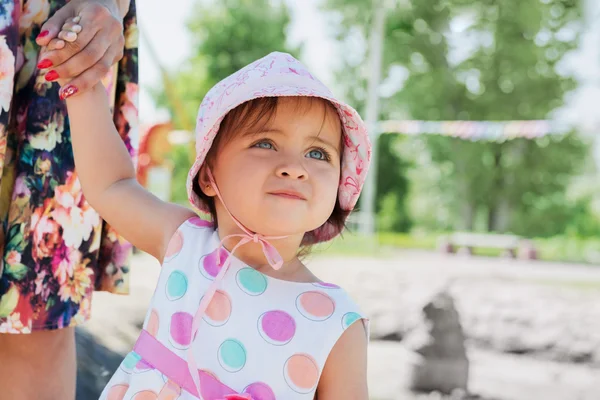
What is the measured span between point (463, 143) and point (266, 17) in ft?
23.3

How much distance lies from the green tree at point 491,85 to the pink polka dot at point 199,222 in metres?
18.9

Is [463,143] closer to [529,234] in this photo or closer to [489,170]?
[489,170]

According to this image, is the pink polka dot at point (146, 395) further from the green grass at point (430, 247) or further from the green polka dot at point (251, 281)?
the green grass at point (430, 247)

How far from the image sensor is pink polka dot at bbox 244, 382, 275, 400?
4.22 feet

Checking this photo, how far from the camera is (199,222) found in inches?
59.0

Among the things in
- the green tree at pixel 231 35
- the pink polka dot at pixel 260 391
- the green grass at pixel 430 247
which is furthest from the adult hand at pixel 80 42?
the green tree at pixel 231 35

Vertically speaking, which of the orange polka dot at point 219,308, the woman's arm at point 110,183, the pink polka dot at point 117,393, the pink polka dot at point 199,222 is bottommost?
the pink polka dot at point 117,393

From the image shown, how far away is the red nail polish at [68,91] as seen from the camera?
1.39 metres

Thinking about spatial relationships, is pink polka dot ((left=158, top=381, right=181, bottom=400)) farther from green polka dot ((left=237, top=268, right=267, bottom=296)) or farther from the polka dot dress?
green polka dot ((left=237, top=268, right=267, bottom=296))

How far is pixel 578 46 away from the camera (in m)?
19.7

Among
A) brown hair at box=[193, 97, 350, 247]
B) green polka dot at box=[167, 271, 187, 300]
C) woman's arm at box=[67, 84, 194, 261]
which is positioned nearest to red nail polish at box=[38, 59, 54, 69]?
woman's arm at box=[67, 84, 194, 261]

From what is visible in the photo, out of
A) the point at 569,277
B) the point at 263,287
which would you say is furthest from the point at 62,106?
the point at 569,277

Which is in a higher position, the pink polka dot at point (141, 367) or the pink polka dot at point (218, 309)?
the pink polka dot at point (218, 309)

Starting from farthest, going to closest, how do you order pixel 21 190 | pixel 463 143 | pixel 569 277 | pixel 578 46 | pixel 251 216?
pixel 463 143 → pixel 578 46 → pixel 569 277 → pixel 21 190 → pixel 251 216
